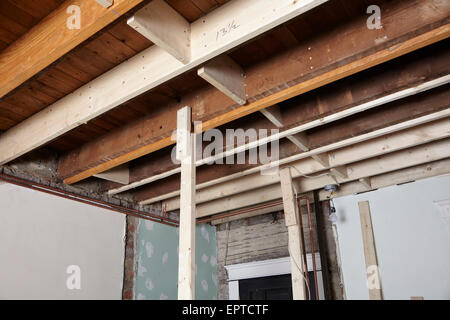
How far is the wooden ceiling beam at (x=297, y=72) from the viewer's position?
1.99 m

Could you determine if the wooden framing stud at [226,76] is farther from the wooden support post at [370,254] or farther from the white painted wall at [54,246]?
the wooden support post at [370,254]

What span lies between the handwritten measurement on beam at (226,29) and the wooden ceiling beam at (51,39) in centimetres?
52

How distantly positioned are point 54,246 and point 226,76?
7.83 feet

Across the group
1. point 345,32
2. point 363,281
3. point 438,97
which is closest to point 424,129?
point 438,97

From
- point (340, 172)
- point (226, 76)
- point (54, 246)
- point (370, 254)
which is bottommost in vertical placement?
point (370, 254)

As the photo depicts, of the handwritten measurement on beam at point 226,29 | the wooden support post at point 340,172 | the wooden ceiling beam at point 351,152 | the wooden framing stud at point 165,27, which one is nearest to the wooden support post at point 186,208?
the wooden framing stud at point 165,27

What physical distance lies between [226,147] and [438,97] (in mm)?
1630

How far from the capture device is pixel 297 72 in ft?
7.60

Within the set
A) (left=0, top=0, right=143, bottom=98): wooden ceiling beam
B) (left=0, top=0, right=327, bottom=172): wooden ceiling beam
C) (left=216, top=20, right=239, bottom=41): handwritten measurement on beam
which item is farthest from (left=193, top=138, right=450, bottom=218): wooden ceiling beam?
(left=0, top=0, right=143, bottom=98): wooden ceiling beam

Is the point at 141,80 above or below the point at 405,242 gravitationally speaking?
above

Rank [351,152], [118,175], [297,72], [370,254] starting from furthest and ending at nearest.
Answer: [370,254], [118,175], [351,152], [297,72]

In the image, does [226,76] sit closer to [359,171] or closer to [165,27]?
[165,27]

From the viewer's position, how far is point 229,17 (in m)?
2.03

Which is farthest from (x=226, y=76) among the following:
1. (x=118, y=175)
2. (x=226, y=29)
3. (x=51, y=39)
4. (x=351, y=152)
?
(x=118, y=175)
